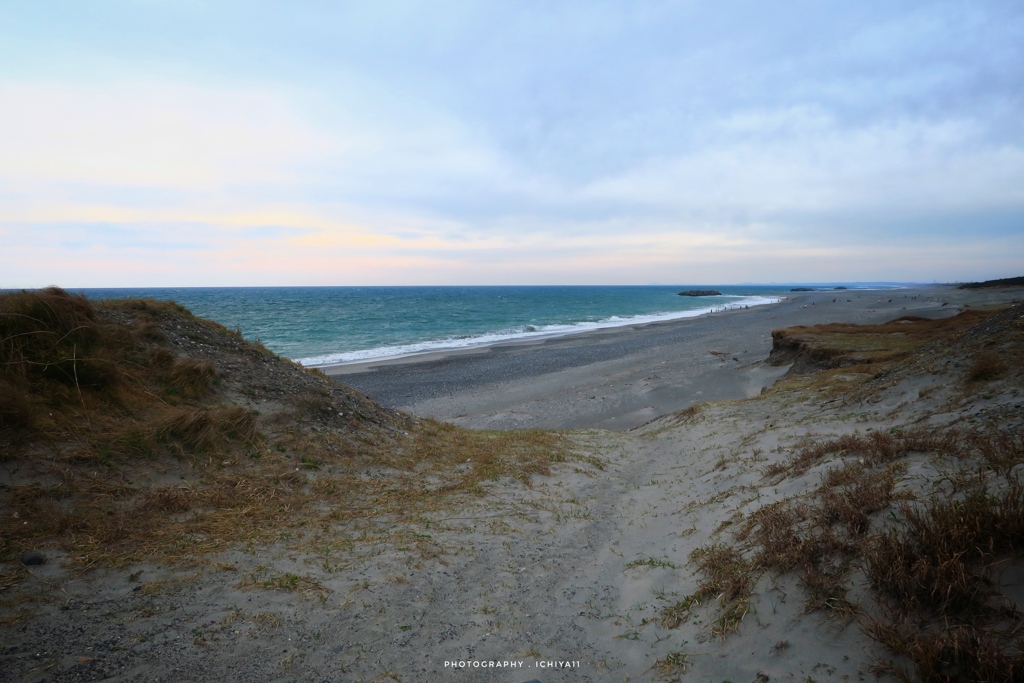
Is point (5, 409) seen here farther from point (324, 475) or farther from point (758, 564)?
point (758, 564)

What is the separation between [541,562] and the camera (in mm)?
5539

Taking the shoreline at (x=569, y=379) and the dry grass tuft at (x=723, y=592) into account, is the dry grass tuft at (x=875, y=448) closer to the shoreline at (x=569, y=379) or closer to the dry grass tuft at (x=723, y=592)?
the dry grass tuft at (x=723, y=592)

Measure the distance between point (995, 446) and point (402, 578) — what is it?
5.86m

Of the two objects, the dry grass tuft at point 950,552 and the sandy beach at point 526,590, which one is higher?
the dry grass tuft at point 950,552

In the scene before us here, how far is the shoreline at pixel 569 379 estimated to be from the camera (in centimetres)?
1750

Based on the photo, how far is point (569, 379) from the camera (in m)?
23.5

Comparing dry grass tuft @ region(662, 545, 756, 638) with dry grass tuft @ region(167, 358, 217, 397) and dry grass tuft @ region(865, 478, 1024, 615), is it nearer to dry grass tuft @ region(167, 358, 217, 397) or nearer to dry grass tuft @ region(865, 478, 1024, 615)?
dry grass tuft @ region(865, 478, 1024, 615)

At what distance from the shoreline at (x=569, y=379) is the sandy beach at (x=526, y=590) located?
318 inches

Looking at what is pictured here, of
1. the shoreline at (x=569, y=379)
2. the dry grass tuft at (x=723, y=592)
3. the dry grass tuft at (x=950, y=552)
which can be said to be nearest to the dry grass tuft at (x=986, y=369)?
the dry grass tuft at (x=950, y=552)

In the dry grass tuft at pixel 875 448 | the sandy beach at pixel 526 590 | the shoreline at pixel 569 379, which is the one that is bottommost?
the shoreline at pixel 569 379

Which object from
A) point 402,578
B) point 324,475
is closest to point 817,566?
point 402,578

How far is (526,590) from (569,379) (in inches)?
739

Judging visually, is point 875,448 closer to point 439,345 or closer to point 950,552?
point 950,552

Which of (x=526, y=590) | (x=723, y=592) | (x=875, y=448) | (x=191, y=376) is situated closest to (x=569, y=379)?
(x=191, y=376)
